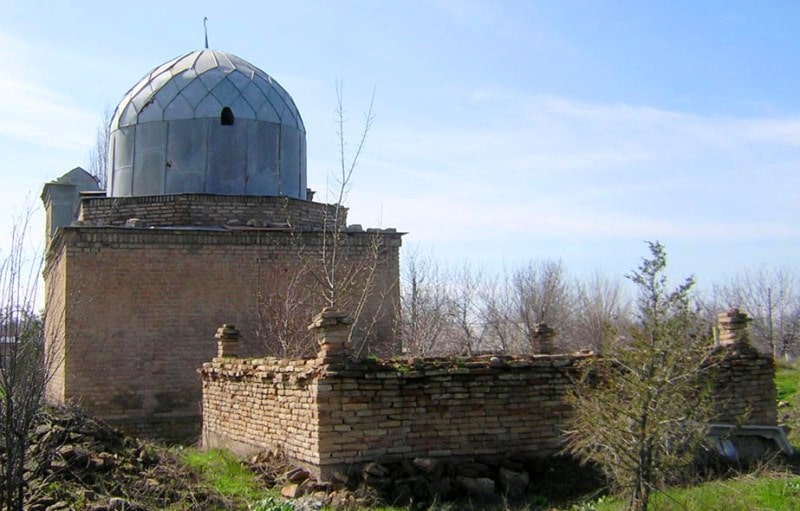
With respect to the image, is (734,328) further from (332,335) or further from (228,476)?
(228,476)

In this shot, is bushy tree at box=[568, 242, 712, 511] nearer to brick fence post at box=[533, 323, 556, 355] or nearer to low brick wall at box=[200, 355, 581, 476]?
low brick wall at box=[200, 355, 581, 476]

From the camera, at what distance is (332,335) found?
8.50 metres

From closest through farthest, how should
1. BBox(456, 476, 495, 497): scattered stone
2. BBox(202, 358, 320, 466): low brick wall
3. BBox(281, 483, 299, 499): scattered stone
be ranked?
BBox(281, 483, 299, 499): scattered stone
BBox(456, 476, 495, 497): scattered stone
BBox(202, 358, 320, 466): low brick wall

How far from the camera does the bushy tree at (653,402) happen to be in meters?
6.65

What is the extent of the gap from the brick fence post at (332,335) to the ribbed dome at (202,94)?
9059 mm

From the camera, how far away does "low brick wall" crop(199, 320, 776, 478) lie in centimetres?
841

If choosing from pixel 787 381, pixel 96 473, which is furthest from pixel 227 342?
pixel 787 381

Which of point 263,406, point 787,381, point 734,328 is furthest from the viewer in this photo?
point 787,381

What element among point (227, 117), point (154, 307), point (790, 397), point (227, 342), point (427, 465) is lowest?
point (427, 465)

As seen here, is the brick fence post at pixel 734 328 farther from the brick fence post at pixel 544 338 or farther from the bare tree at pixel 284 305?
the bare tree at pixel 284 305

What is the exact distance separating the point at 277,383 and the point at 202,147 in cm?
816

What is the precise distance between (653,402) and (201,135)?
38.7ft

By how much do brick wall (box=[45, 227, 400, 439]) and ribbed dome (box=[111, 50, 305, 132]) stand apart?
10.2 feet

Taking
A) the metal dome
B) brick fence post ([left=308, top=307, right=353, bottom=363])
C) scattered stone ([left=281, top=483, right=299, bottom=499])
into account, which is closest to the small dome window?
the metal dome
